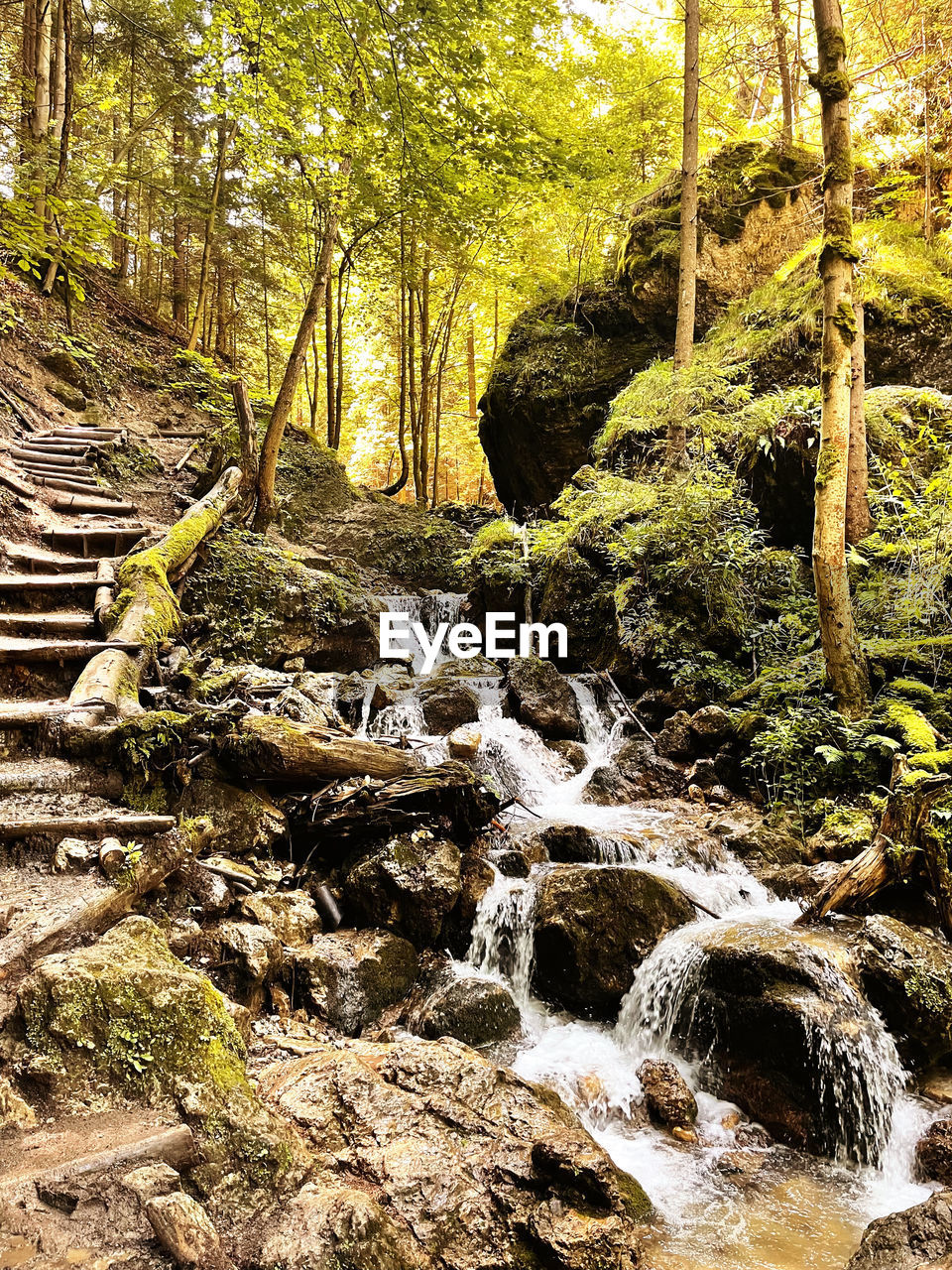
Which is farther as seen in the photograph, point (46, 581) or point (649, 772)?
point (649, 772)

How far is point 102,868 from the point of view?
370 cm

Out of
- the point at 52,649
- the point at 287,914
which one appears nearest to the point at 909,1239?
the point at 287,914

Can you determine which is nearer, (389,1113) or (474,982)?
(389,1113)

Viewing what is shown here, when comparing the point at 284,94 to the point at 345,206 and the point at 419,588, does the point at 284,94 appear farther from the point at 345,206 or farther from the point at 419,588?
the point at 419,588

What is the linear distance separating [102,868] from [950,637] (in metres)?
8.34

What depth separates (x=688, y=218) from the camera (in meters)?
10.9

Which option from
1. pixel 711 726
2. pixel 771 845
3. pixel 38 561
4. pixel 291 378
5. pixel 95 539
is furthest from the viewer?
pixel 291 378

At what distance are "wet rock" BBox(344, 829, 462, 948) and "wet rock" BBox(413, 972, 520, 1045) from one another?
54cm

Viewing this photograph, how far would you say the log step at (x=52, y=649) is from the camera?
5.25 m

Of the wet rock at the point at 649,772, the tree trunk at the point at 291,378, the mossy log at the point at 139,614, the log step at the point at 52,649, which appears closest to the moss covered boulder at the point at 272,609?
the mossy log at the point at 139,614

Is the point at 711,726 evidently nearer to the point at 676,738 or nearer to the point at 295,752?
the point at 676,738

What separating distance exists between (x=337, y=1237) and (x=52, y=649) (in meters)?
4.81

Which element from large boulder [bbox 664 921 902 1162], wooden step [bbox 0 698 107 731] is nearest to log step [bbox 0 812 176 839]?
wooden step [bbox 0 698 107 731]

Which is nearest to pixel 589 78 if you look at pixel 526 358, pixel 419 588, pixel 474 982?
pixel 526 358
